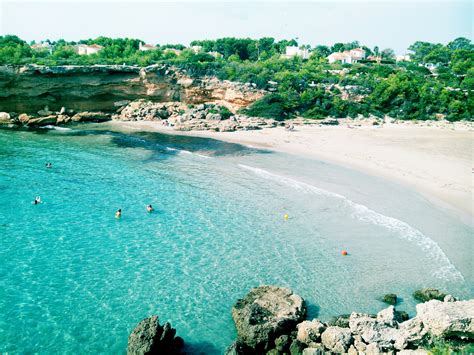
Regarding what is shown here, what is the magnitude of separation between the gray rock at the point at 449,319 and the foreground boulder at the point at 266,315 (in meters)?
3.63

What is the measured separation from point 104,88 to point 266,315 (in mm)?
43086

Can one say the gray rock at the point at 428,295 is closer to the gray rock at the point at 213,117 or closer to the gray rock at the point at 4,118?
the gray rock at the point at 213,117

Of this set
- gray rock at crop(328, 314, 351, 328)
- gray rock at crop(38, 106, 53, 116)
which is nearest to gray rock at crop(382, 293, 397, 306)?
gray rock at crop(328, 314, 351, 328)

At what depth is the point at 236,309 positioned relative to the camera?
12125 millimetres

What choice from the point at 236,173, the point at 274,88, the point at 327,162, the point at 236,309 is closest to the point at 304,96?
the point at 274,88

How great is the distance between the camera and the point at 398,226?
19250mm

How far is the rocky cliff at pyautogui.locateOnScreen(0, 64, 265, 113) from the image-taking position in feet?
145

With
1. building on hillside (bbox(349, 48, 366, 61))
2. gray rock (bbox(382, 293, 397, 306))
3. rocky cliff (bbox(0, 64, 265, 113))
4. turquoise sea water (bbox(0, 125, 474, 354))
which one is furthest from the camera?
building on hillside (bbox(349, 48, 366, 61))

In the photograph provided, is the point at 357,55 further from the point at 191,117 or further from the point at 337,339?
the point at 337,339

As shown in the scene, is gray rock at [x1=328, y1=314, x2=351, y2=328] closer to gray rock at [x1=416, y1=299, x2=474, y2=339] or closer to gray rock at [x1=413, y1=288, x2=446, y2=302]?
gray rock at [x1=416, y1=299, x2=474, y2=339]

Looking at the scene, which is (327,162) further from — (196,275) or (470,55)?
(470,55)

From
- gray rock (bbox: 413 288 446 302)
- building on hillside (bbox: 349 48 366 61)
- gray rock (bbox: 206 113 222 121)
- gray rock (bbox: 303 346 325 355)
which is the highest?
building on hillside (bbox: 349 48 366 61)

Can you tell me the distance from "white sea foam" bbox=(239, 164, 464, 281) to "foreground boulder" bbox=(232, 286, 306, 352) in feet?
21.7

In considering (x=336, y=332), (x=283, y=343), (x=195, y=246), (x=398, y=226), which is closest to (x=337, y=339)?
(x=336, y=332)
